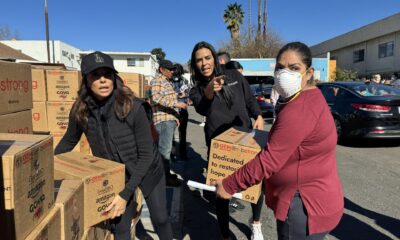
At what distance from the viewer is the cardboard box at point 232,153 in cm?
245

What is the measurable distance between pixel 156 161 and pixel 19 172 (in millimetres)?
1315

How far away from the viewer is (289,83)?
183 centimetres

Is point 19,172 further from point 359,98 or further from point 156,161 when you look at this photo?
point 359,98

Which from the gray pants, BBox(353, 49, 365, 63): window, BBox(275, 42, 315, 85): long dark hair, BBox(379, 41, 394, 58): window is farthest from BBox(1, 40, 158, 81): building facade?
the gray pants

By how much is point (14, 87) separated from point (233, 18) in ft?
156

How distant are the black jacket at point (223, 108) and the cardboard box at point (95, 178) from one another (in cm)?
123

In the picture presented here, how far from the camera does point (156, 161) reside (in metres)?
2.67

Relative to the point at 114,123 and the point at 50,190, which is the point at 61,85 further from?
the point at 50,190

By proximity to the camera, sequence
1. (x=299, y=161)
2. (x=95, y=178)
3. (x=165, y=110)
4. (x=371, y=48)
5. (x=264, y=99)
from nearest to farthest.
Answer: (x=299, y=161), (x=95, y=178), (x=165, y=110), (x=264, y=99), (x=371, y=48)

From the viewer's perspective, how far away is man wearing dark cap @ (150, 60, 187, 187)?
5383 mm

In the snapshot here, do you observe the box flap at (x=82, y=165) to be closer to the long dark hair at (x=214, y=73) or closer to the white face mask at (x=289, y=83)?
the white face mask at (x=289, y=83)

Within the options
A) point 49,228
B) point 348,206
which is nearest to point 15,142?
point 49,228

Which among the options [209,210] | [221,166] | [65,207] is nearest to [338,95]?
[209,210]

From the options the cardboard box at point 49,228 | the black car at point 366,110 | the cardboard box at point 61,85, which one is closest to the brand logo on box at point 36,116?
the cardboard box at point 61,85
